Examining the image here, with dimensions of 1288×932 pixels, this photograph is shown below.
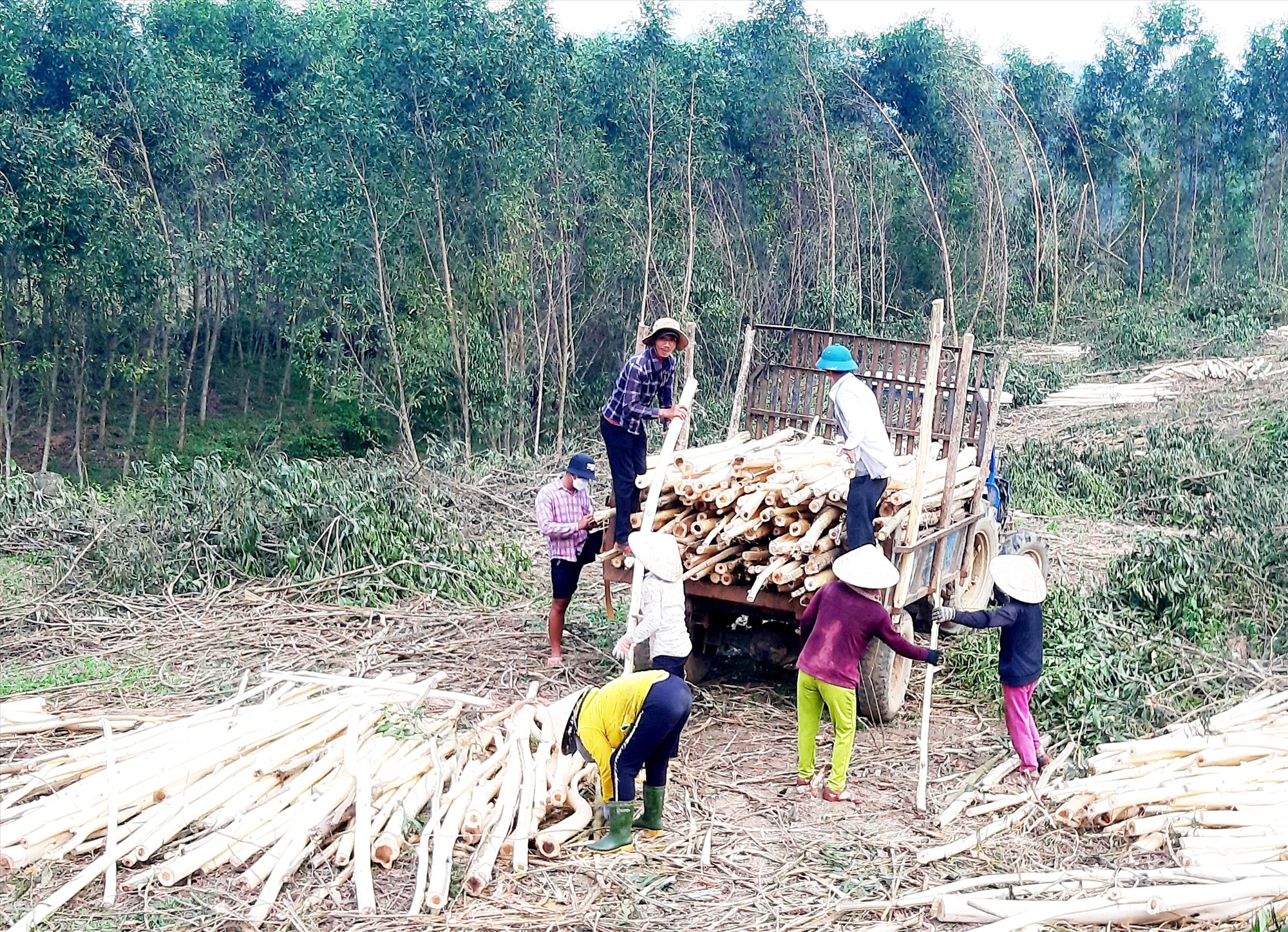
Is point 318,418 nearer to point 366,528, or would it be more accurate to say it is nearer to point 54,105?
point 54,105

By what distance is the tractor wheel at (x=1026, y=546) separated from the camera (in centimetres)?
905

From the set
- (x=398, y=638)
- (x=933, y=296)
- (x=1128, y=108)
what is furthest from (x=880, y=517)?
(x=1128, y=108)

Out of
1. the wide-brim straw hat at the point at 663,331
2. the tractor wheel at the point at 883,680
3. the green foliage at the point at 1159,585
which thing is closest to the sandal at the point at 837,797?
the tractor wheel at the point at 883,680

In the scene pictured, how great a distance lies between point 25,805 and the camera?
5641mm

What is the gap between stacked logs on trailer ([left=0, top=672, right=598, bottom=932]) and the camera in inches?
A: 206

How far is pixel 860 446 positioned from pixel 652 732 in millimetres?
2227

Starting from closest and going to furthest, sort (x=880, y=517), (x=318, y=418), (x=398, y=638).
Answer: (x=880, y=517), (x=398, y=638), (x=318, y=418)

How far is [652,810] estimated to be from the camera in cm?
595

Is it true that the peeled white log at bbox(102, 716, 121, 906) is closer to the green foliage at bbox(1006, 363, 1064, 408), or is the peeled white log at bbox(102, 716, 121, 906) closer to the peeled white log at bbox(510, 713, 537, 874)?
the peeled white log at bbox(510, 713, 537, 874)

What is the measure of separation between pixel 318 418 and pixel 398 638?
545 inches

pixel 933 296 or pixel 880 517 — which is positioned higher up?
pixel 933 296

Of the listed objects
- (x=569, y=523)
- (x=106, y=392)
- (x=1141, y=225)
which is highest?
(x=1141, y=225)

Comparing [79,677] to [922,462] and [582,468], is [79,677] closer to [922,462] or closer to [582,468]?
[582,468]

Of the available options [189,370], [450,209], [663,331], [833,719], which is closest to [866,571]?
[833,719]
